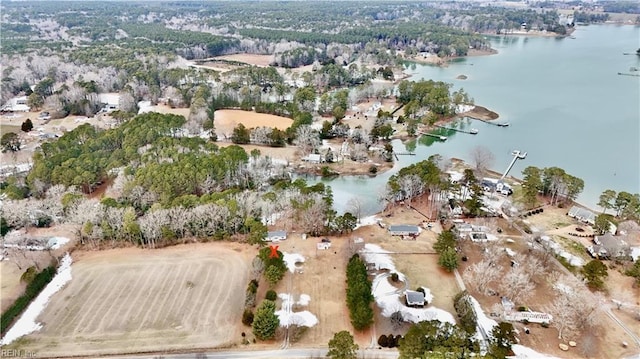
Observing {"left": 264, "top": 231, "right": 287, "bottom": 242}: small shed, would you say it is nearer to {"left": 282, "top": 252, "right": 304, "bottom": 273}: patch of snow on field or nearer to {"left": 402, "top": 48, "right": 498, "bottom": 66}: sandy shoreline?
{"left": 282, "top": 252, "right": 304, "bottom": 273}: patch of snow on field

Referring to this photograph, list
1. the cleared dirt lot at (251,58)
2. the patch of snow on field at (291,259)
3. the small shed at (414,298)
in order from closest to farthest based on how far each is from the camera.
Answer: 1. the small shed at (414,298)
2. the patch of snow on field at (291,259)
3. the cleared dirt lot at (251,58)

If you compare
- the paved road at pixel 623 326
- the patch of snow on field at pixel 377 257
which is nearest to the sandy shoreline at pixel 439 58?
the patch of snow on field at pixel 377 257

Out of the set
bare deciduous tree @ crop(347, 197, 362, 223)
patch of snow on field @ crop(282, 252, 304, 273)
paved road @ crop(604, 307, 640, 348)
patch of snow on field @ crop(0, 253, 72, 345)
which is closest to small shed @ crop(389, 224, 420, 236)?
bare deciduous tree @ crop(347, 197, 362, 223)

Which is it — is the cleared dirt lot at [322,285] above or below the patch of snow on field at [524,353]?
above

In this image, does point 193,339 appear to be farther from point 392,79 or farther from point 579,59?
point 579,59

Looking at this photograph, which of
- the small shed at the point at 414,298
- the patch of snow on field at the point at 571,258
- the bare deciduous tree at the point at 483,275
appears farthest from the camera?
the patch of snow on field at the point at 571,258

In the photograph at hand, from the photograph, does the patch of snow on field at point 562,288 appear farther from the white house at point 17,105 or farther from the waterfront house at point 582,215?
the white house at point 17,105

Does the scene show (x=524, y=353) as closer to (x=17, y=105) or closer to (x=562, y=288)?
(x=562, y=288)
